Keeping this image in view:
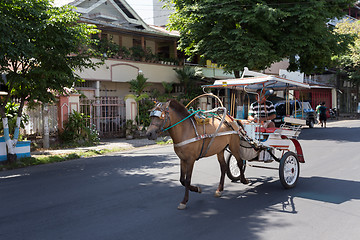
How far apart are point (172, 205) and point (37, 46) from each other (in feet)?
24.5

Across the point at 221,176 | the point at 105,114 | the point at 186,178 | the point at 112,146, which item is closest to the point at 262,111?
the point at 221,176

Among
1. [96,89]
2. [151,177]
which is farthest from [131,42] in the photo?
[151,177]

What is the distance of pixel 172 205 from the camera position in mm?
5996

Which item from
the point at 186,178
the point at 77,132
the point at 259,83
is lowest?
the point at 186,178

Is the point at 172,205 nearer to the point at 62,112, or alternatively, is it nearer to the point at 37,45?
the point at 37,45

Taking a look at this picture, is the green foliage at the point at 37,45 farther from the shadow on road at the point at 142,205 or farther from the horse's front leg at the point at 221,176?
the horse's front leg at the point at 221,176

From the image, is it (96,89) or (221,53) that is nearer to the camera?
(221,53)

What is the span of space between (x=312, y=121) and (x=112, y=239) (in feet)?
72.3

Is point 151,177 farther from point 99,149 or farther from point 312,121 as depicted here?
point 312,121

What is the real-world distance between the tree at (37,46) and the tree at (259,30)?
29.9 ft

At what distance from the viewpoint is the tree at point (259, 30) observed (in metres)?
17.6

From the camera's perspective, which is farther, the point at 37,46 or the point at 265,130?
the point at 37,46

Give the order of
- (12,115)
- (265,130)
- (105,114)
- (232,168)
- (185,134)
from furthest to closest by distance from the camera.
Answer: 1. (105,114)
2. (12,115)
3. (232,168)
4. (265,130)
5. (185,134)

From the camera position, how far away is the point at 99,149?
14.1m
